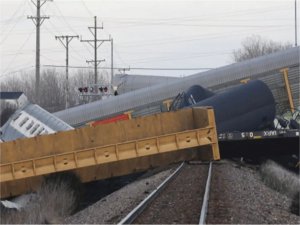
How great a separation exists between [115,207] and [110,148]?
Result: 296cm

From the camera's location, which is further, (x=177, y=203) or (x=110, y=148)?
(x=110, y=148)

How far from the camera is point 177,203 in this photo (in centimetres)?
1189

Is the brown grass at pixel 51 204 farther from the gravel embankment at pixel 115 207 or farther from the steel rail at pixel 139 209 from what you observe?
the steel rail at pixel 139 209

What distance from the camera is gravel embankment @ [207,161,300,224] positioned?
390 inches

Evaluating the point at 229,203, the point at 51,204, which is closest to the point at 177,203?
the point at 229,203

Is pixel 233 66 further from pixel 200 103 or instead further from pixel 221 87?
pixel 200 103

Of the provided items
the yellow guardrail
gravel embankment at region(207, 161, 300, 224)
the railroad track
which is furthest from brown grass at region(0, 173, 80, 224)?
gravel embankment at region(207, 161, 300, 224)

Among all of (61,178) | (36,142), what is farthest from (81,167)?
(36,142)

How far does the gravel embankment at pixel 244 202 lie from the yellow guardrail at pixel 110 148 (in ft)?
4.07

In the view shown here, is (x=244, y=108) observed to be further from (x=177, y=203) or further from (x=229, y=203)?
(x=229, y=203)

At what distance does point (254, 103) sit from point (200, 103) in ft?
6.54

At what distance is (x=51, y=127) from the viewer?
2158 cm

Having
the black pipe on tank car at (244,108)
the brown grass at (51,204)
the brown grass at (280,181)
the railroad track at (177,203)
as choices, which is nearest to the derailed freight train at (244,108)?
the black pipe on tank car at (244,108)

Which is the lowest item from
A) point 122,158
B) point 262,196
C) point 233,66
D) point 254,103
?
point 262,196
